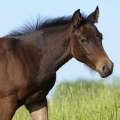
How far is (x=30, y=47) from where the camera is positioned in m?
7.55

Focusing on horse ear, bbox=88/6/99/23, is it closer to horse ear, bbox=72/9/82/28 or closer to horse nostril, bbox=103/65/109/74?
horse ear, bbox=72/9/82/28

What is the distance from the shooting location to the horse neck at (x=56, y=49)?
7445mm

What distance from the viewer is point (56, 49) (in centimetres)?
748

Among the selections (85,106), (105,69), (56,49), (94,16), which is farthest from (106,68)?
(85,106)

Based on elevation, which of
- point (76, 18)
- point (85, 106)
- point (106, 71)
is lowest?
point (85, 106)

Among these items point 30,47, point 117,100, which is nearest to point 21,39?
point 30,47

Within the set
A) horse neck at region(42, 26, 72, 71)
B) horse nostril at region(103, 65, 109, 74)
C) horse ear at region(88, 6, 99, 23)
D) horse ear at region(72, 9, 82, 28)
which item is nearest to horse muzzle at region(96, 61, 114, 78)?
horse nostril at region(103, 65, 109, 74)

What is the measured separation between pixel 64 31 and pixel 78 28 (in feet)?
0.90

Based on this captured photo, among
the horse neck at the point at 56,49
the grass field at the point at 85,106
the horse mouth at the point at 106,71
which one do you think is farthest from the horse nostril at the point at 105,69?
the grass field at the point at 85,106

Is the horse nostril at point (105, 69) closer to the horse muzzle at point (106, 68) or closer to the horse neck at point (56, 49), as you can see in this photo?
the horse muzzle at point (106, 68)

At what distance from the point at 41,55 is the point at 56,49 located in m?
0.25

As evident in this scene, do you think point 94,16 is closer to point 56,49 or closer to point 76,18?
point 76,18

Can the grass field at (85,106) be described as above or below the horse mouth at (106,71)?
below

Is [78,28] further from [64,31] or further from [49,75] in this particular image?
[49,75]
